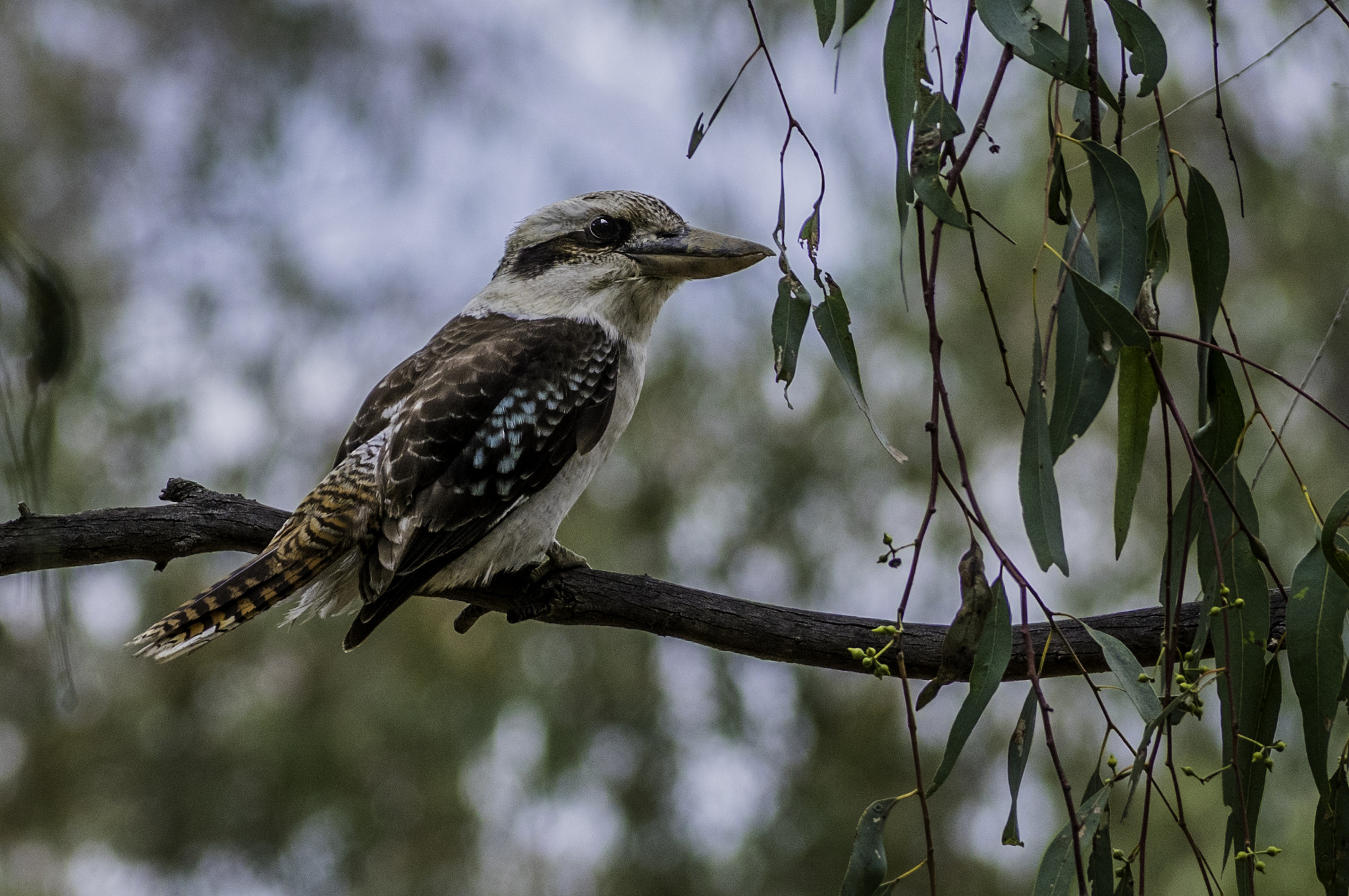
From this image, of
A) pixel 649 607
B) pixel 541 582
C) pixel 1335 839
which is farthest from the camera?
pixel 541 582

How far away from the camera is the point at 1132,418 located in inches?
62.2

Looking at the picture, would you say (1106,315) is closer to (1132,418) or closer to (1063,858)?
(1132,418)

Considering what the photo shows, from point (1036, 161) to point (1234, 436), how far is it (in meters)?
3.74

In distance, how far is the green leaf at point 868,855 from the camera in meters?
1.42

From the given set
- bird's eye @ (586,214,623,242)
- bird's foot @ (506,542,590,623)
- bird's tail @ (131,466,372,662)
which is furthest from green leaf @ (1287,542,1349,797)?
bird's eye @ (586,214,623,242)

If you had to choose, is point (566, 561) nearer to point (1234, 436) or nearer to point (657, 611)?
point (657, 611)

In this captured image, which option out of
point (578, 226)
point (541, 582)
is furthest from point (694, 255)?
point (541, 582)

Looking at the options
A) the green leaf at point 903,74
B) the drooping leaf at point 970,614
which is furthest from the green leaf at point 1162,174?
the drooping leaf at point 970,614

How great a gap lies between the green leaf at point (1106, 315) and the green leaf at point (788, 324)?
0.34m

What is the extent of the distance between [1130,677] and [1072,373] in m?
0.36

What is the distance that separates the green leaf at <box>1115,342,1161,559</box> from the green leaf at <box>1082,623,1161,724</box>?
0.61ft

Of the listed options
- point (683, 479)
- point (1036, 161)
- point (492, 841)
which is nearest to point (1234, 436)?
point (683, 479)

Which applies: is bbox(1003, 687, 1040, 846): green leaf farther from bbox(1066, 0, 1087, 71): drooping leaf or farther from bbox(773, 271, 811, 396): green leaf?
bbox(1066, 0, 1087, 71): drooping leaf

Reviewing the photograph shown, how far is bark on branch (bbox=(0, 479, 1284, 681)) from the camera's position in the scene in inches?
76.6
